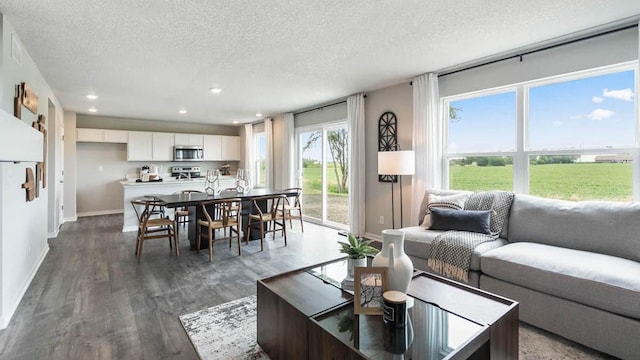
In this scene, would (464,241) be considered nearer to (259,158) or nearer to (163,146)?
(259,158)

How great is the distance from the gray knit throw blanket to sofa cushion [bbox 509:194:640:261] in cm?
11

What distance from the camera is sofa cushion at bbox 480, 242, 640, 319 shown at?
5.98 ft

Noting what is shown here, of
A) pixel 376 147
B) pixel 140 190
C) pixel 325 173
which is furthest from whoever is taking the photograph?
pixel 325 173

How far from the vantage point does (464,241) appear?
2682 millimetres

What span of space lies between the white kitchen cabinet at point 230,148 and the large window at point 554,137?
20.8ft

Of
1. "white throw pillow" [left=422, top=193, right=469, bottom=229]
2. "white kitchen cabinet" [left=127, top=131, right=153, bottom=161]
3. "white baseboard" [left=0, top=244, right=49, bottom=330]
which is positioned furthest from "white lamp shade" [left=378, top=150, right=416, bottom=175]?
"white kitchen cabinet" [left=127, top=131, right=153, bottom=161]

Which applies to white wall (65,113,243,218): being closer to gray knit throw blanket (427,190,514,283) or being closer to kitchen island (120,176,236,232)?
kitchen island (120,176,236,232)

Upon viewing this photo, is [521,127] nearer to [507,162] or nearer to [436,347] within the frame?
[507,162]

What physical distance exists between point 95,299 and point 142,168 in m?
5.71

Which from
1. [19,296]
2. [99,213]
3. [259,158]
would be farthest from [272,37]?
[99,213]

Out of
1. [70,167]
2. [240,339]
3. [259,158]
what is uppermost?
[259,158]

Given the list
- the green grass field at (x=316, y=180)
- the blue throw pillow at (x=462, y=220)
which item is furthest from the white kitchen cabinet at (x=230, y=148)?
the blue throw pillow at (x=462, y=220)

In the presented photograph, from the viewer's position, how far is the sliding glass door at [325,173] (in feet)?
19.0

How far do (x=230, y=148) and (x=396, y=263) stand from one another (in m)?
7.80
